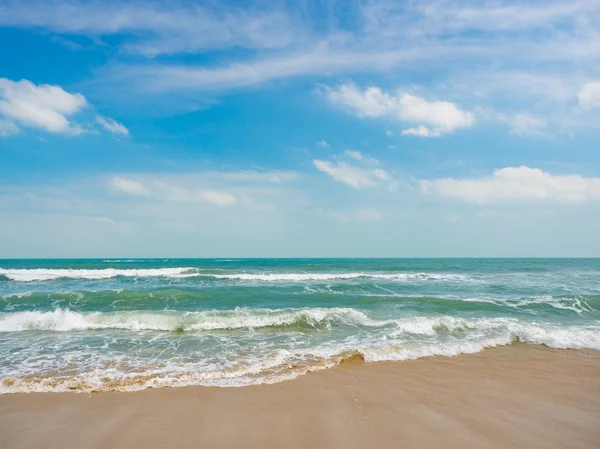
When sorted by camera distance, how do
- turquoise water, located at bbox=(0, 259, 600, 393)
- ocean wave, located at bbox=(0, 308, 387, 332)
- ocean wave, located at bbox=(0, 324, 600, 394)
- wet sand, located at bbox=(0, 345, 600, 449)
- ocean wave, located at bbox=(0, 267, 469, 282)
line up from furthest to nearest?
ocean wave, located at bbox=(0, 267, 469, 282) < ocean wave, located at bbox=(0, 308, 387, 332) < turquoise water, located at bbox=(0, 259, 600, 393) < ocean wave, located at bbox=(0, 324, 600, 394) < wet sand, located at bbox=(0, 345, 600, 449)

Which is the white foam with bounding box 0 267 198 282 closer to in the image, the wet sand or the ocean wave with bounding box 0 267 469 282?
the ocean wave with bounding box 0 267 469 282

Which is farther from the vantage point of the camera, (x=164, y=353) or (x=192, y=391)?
(x=164, y=353)

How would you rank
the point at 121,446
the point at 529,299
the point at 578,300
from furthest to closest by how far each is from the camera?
1. the point at 529,299
2. the point at 578,300
3. the point at 121,446

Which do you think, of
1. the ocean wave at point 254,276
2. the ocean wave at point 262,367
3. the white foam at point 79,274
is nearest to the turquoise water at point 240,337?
the ocean wave at point 262,367

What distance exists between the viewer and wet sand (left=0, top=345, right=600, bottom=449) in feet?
13.3

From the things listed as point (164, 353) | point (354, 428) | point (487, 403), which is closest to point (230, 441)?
point (354, 428)

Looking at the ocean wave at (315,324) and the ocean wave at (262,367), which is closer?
the ocean wave at (262,367)

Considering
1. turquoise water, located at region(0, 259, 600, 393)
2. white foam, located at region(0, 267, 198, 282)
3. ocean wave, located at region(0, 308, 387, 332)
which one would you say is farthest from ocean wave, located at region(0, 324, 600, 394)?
white foam, located at region(0, 267, 198, 282)

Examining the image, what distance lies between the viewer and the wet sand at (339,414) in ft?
13.3

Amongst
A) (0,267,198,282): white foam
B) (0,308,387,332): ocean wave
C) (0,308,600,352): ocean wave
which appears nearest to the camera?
(0,308,600,352): ocean wave

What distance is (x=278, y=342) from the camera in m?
9.00

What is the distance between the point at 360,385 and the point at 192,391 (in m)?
2.86

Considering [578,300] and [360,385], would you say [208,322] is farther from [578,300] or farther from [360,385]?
[578,300]

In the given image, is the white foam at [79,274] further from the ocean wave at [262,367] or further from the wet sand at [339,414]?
the wet sand at [339,414]
